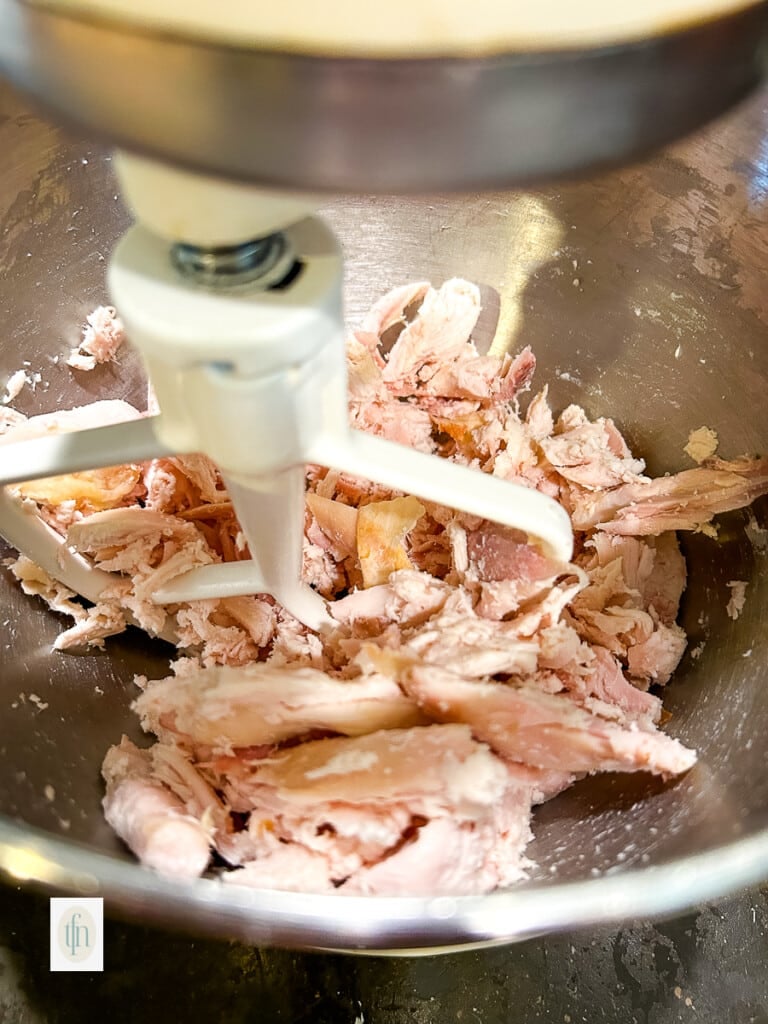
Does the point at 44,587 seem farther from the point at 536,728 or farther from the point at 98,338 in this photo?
the point at 536,728

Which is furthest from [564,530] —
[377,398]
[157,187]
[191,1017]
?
[191,1017]

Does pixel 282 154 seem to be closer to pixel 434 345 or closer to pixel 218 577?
pixel 218 577

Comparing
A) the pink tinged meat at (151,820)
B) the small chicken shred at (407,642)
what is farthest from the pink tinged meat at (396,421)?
the pink tinged meat at (151,820)

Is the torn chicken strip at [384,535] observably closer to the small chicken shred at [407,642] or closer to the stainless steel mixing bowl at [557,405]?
the small chicken shred at [407,642]

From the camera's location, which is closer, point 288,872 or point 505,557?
point 288,872

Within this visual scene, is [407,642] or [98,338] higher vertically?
[98,338]

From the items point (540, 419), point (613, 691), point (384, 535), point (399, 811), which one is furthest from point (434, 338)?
point (399, 811)

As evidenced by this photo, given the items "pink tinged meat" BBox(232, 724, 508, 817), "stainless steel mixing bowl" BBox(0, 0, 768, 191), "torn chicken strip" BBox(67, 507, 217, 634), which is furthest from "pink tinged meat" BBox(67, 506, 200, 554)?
"stainless steel mixing bowl" BBox(0, 0, 768, 191)
